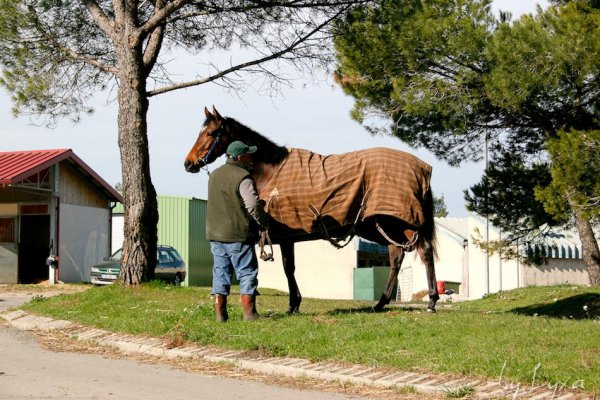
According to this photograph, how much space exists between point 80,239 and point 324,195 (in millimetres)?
22894

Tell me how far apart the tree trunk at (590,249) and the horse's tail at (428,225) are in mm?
11452

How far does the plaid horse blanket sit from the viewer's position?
11188 millimetres

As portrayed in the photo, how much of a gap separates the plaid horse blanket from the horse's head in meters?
0.76

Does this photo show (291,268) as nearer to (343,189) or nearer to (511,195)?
(343,189)

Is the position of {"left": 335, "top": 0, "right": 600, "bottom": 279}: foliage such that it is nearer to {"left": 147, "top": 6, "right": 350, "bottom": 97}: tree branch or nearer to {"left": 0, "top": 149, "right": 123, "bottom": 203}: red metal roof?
{"left": 147, "top": 6, "right": 350, "bottom": 97}: tree branch

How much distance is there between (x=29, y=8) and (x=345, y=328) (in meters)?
9.84

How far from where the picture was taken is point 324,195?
36.8 ft

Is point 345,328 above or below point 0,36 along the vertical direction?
below

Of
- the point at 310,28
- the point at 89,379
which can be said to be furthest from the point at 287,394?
the point at 310,28

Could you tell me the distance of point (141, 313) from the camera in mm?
11695

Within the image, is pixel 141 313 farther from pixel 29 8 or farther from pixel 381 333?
pixel 29 8

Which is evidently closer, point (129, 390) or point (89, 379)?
point (129, 390)

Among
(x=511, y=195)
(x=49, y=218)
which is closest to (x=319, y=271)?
(x=49, y=218)

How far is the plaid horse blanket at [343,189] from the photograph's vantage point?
36.7 feet
